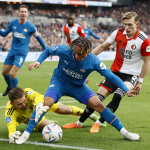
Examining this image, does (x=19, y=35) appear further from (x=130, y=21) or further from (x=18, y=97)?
(x=18, y=97)

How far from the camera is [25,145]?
160 inches

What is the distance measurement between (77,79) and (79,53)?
570 millimetres

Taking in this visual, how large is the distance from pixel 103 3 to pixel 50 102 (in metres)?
44.0

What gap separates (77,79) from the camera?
4.64m

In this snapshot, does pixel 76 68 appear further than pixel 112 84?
No

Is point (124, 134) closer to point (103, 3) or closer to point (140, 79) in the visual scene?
point (140, 79)

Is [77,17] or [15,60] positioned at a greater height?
[15,60]

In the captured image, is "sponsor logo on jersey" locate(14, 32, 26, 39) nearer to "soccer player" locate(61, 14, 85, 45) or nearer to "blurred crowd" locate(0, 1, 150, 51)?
"soccer player" locate(61, 14, 85, 45)

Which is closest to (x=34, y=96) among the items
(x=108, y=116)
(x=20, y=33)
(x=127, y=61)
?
(x=108, y=116)

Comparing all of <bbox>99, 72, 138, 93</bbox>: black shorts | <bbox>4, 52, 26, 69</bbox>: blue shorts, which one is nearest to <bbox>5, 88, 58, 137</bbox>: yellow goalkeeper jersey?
<bbox>99, 72, 138, 93</bbox>: black shorts

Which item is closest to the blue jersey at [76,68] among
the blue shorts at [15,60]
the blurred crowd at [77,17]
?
the blue shorts at [15,60]

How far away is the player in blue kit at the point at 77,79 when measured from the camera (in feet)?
13.8

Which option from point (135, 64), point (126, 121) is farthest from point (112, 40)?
point (126, 121)

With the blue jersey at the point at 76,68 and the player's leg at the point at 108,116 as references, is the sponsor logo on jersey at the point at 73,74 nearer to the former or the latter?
the blue jersey at the point at 76,68
